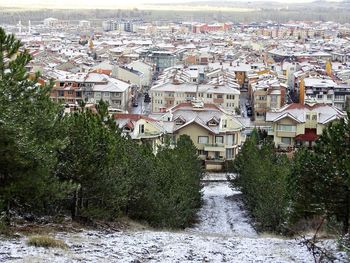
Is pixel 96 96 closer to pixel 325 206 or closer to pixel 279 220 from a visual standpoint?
pixel 279 220

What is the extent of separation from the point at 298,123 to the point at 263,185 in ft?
61.0

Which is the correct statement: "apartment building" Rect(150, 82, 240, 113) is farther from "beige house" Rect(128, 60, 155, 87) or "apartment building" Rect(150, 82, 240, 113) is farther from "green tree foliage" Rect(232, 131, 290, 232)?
"green tree foliage" Rect(232, 131, 290, 232)

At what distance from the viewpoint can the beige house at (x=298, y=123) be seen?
36.3m

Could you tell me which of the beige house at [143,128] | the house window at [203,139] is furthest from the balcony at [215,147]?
the beige house at [143,128]

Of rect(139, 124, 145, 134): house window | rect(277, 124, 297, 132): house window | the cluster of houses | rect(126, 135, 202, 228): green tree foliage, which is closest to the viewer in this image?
rect(126, 135, 202, 228): green tree foliage

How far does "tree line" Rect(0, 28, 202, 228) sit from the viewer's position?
448 inches

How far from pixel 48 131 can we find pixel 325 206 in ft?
17.5

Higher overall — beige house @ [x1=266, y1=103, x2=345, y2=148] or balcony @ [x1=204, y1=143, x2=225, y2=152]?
beige house @ [x1=266, y1=103, x2=345, y2=148]

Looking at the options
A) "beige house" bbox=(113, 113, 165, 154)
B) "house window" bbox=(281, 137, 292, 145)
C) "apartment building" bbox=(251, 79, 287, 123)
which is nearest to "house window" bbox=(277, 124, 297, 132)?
"house window" bbox=(281, 137, 292, 145)

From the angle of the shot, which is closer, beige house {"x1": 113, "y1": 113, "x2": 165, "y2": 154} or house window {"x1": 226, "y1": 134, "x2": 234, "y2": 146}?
Result: beige house {"x1": 113, "y1": 113, "x2": 165, "y2": 154}

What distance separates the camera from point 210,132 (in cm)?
3366

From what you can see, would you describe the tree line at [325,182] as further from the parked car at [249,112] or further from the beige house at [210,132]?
the parked car at [249,112]

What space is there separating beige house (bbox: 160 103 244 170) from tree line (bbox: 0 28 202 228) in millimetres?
17218

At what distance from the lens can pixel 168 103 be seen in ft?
173
